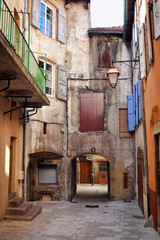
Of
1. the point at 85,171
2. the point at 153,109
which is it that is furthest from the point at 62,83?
the point at 85,171

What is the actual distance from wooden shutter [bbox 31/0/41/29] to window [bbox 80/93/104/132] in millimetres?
4283

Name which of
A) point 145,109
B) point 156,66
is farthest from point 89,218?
point 156,66

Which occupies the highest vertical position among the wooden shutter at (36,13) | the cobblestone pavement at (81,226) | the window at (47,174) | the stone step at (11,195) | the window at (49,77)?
the wooden shutter at (36,13)

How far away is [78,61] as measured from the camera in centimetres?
1505

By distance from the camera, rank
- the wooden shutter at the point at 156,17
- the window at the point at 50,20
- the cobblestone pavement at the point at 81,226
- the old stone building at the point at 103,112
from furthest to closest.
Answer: the old stone building at the point at 103,112
the window at the point at 50,20
the cobblestone pavement at the point at 81,226
the wooden shutter at the point at 156,17

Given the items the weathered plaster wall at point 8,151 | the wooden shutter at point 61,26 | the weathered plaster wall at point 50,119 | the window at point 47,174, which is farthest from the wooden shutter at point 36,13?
the window at point 47,174

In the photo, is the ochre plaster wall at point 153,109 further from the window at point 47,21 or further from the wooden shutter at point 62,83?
the window at point 47,21

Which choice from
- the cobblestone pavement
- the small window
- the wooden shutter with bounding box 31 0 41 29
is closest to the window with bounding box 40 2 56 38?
the wooden shutter with bounding box 31 0 41 29

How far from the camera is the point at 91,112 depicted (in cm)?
1477

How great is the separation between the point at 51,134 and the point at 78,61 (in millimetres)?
4414

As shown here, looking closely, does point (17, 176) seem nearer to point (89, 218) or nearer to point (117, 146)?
point (89, 218)

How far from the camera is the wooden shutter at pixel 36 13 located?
12898 millimetres

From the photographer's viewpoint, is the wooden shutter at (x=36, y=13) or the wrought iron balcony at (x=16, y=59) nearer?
the wrought iron balcony at (x=16, y=59)

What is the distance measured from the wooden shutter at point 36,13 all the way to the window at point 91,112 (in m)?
4.28
